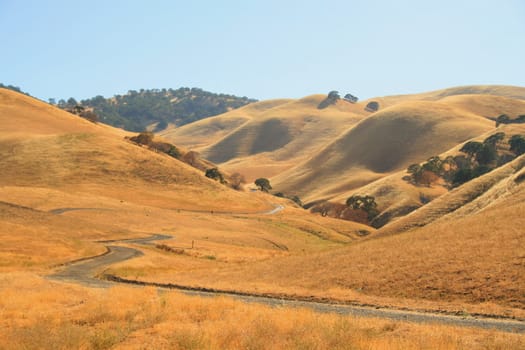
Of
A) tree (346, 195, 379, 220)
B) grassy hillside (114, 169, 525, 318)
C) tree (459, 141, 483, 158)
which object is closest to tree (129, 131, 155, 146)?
tree (346, 195, 379, 220)

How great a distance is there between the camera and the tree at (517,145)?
498 feet

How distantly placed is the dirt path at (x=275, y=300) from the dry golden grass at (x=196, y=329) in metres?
2.78

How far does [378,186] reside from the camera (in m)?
155

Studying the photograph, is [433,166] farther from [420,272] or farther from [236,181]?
[420,272]

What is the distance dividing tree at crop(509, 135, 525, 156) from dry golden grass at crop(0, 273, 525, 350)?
15244 cm

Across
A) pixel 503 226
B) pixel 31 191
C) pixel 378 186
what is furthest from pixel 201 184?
→ pixel 503 226

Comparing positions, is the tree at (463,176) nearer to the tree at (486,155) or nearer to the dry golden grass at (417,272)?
the tree at (486,155)

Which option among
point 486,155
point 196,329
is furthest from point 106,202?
point 486,155

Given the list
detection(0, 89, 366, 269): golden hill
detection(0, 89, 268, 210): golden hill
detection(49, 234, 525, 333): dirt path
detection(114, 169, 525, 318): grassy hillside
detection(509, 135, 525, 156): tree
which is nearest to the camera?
detection(49, 234, 525, 333): dirt path

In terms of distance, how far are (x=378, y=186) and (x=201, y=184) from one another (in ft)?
188

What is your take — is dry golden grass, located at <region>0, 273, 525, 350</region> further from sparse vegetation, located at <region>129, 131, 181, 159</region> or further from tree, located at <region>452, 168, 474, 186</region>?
sparse vegetation, located at <region>129, 131, 181, 159</region>

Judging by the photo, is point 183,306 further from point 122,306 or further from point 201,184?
point 201,184

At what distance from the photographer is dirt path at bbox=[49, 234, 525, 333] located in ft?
60.2

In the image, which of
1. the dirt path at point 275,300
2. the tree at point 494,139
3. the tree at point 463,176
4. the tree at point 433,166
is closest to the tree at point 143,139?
the tree at point 433,166
